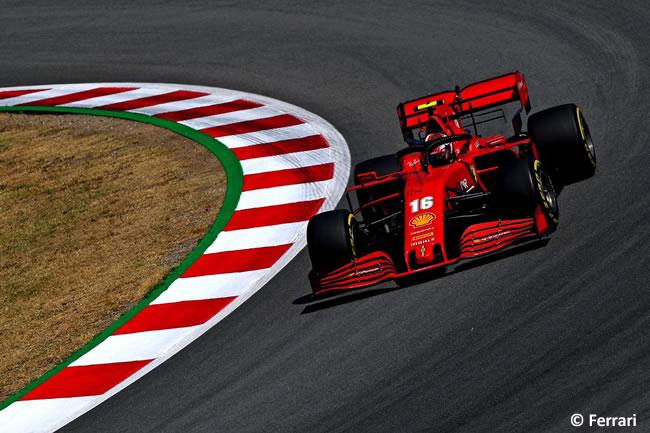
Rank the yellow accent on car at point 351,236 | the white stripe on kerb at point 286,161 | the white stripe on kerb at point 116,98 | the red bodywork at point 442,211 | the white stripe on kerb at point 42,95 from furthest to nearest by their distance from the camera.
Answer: the white stripe on kerb at point 42,95 → the white stripe on kerb at point 116,98 → the white stripe on kerb at point 286,161 → the yellow accent on car at point 351,236 → the red bodywork at point 442,211

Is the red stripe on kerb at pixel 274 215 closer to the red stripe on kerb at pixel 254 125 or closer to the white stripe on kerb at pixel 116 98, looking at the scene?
the red stripe on kerb at pixel 254 125

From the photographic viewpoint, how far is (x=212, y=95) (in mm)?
13922

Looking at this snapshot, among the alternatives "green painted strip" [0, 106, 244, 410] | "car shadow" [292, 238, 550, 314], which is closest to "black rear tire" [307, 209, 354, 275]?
"car shadow" [292, 238, 550, 314]

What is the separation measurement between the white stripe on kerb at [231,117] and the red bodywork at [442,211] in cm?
397

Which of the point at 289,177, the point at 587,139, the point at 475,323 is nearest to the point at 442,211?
the point at 475,323

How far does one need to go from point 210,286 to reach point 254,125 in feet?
13.8

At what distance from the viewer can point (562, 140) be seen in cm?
841

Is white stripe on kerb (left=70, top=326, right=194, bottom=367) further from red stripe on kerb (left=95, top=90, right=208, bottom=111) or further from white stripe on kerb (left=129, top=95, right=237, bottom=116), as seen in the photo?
red stripe on kerb (left=95, top=90, right=208, bottom=111)

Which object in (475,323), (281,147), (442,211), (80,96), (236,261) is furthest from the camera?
(80,96)

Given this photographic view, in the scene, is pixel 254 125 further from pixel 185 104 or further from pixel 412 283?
pixel 412 283

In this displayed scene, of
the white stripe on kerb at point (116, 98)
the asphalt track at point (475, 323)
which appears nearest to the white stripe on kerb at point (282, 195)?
the asphalt track at point (475, 323)

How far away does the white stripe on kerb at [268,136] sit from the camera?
12.0 meters

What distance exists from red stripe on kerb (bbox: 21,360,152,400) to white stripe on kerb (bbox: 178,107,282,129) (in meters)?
5.49

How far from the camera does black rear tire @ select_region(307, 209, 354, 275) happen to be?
7707 mm
